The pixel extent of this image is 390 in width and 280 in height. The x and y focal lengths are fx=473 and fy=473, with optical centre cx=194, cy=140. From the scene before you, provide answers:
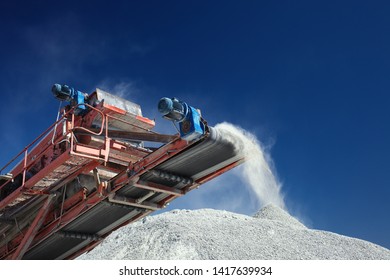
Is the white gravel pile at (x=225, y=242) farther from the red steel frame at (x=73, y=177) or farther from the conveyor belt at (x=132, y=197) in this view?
the red steel frame at (x=73, y=177)

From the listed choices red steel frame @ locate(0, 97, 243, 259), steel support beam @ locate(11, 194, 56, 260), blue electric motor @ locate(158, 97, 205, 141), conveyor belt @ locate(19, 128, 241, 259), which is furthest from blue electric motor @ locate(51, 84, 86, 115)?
blue electric motor @ locate(158, 97, 205, 141)

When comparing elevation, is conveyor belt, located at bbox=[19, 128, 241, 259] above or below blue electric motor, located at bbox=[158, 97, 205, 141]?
below

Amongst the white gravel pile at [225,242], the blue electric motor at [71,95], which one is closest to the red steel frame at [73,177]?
the blue electric motor at [71,95]

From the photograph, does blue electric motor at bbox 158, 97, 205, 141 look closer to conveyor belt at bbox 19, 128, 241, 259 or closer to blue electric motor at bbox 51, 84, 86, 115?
conveyor belt at bbox 19, 128, 241, 259

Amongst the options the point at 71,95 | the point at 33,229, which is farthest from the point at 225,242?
the point at 71,95

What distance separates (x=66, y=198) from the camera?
9.02 meters

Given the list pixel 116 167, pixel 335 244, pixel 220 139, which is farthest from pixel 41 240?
pixel 335 244

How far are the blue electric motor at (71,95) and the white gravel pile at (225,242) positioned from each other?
7.42m

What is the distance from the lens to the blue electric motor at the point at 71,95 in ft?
28.6

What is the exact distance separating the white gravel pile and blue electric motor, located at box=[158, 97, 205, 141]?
8735 millimetres

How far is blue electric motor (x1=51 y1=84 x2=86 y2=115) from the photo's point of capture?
871cm

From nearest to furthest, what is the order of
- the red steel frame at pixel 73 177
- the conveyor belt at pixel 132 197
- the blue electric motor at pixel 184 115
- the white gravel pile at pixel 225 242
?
1. the blue electric motor at pixel 184 115
2. the conveyor belt at pixel 132 197
3. the red steel frame at pixel 73 177
4. the white gravel pile at pixel 225 242

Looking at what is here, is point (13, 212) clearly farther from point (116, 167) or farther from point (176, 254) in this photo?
point (176, 254)
